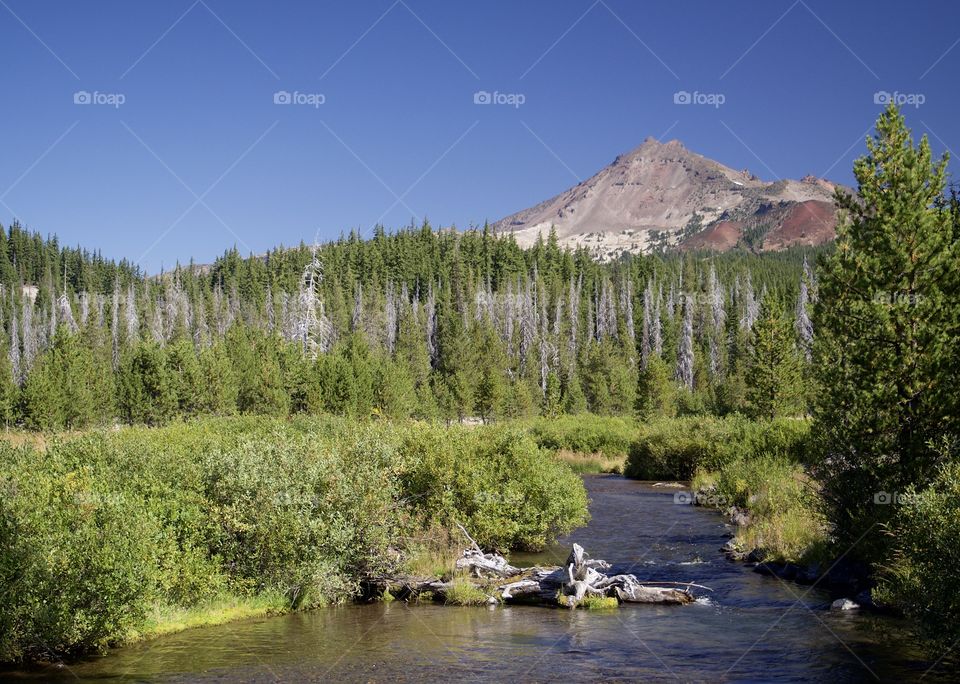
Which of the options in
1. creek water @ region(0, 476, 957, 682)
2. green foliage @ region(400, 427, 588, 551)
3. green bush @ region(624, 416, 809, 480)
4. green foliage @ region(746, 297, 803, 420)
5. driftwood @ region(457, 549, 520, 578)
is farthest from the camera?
green foliage @ region(746, 297, 803, 420)

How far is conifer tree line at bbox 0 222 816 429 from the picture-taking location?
227 feet

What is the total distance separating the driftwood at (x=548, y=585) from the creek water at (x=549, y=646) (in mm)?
468

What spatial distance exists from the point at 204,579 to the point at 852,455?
704 inches

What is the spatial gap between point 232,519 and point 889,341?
60.1 feet

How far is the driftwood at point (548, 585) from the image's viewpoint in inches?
885

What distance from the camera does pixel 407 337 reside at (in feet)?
380

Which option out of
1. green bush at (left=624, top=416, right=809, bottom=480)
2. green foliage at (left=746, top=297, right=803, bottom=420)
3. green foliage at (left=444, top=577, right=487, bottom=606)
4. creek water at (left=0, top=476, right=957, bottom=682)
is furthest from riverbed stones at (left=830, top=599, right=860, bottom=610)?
green foliage at (left=746, top=297, right=803, bottom=420)

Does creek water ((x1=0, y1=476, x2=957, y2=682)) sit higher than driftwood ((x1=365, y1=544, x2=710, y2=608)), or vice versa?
driftwood ((x1=365, y1=544, x2=710, y2=608))

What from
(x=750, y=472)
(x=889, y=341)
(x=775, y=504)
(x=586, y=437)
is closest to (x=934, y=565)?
(x=889, y=341)

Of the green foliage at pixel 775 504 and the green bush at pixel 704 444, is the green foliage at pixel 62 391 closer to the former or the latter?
the green bush at pixel 704 444

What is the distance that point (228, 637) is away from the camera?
63.8ft

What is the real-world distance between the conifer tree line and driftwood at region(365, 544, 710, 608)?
15.6 m

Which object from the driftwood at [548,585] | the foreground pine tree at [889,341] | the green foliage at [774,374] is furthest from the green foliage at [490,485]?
the green foliage at [774,374]

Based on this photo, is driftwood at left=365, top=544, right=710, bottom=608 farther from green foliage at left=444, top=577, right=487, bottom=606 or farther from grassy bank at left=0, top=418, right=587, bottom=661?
grassy bank at left=0, top=418, right=587, bottom=661
